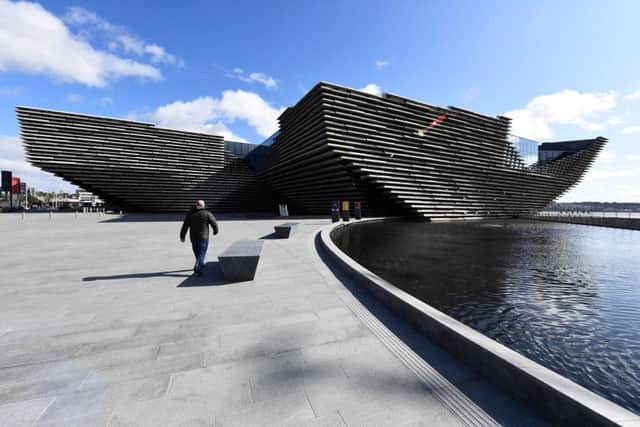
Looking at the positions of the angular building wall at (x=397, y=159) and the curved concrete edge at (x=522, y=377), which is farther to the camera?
the angular building wall at (x=397, y=159)

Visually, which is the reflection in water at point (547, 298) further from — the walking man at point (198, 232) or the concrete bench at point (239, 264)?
the walking man at point (198, 232)

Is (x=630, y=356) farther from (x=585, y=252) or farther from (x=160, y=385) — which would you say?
(x=585, y=252)

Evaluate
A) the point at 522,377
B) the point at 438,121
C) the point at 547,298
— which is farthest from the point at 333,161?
the point at 522,377

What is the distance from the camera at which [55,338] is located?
318 cm

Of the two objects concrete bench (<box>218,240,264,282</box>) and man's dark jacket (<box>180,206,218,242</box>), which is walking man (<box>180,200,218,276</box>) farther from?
concrete bench (<box>218,240,264,282</box>)

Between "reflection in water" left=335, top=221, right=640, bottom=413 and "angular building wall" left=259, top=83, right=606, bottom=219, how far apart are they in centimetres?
1426

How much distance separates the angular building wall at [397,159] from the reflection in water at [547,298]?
46.8 feet

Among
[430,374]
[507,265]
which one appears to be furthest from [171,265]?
[507,265]

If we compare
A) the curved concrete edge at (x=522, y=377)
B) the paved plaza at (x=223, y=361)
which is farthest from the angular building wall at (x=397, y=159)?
the curved concrete edge at (x=522, y=377)

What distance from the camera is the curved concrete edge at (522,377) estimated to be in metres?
1.67

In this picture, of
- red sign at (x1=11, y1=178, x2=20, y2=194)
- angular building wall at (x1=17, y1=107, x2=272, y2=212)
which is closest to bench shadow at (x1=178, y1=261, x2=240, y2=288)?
angular building wall at (x1=17, y1=107, x2=272, y2=212)

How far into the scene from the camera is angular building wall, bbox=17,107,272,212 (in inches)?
1050

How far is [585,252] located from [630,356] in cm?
947

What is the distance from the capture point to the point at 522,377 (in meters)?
2.07
